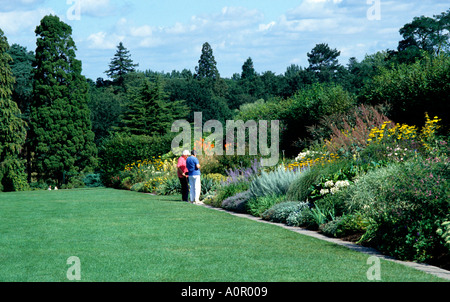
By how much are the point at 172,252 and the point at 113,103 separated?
5618 cm

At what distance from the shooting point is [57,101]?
41.8 m

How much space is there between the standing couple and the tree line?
6261mm

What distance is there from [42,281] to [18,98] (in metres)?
47.5

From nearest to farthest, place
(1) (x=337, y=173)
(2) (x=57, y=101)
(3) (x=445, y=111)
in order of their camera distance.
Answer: (1) (x=337, y=173) < (3) (x=445, y=111) < (2) (x=57, y=101)

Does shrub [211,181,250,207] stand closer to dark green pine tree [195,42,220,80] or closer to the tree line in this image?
the tree line

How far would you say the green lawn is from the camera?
633cm

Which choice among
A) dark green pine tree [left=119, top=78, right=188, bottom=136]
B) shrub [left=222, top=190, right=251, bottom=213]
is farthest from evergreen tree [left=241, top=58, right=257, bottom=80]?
shrub [left=222, top=190, right=251, bottom=213]

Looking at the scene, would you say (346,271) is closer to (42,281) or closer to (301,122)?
(42,281)

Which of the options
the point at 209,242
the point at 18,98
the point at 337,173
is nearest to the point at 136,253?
the point at 209,242

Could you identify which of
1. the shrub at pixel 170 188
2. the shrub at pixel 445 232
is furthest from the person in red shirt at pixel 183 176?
the shrub at pixel 445 232

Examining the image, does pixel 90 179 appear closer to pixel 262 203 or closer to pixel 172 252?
pixel 262 203

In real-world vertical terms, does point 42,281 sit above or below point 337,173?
below

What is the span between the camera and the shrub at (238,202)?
1395cm

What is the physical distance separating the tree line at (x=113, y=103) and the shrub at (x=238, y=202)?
774cm
